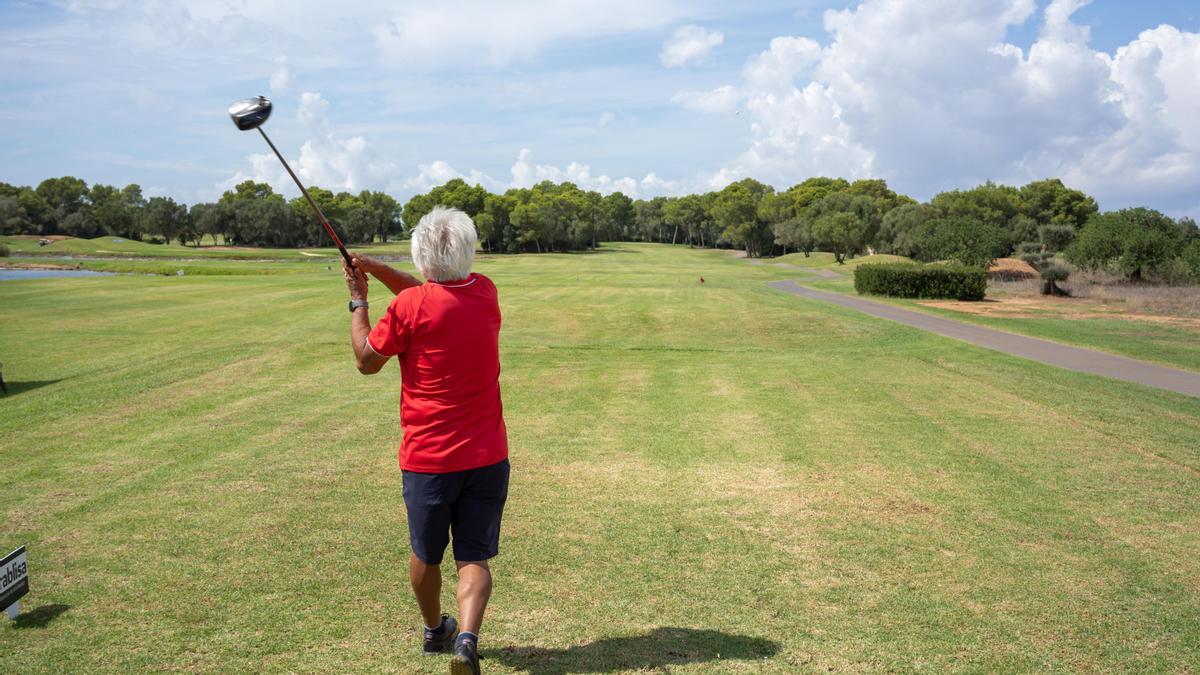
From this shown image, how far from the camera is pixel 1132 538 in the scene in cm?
713

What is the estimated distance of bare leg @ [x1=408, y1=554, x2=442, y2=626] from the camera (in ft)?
15.0

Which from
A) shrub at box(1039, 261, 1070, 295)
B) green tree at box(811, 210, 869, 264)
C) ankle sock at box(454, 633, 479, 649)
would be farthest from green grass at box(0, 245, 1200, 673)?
green tree at box(811, 210, 869, 264)

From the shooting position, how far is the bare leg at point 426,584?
457cm

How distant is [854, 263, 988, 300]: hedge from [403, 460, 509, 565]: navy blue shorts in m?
42.3

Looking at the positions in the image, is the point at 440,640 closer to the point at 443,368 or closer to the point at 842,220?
the point at 443,368

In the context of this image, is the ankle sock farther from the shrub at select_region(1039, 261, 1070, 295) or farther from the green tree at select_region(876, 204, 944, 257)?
the green tree at select_region(876, 204, 944, 257)

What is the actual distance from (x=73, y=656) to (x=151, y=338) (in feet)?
62.4

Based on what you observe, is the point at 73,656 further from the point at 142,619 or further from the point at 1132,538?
the point at 1132,538

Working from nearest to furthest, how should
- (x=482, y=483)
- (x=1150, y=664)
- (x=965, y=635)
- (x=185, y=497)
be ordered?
(x=482, y=483) < (x=1150, y=664) < (x=965, y=635) < (x=185, y=497)

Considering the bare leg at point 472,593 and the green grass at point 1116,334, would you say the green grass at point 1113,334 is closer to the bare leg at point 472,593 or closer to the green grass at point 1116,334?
the green grass at point 1116,334

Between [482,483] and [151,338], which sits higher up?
[482,483]

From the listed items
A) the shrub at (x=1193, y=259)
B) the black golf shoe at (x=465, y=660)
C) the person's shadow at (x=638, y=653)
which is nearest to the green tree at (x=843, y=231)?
the shrub at (x=1193, y=259)

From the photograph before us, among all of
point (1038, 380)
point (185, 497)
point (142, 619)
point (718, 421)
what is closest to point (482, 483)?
point (142, 619)

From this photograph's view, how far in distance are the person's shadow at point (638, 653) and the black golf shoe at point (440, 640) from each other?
0.22 m
